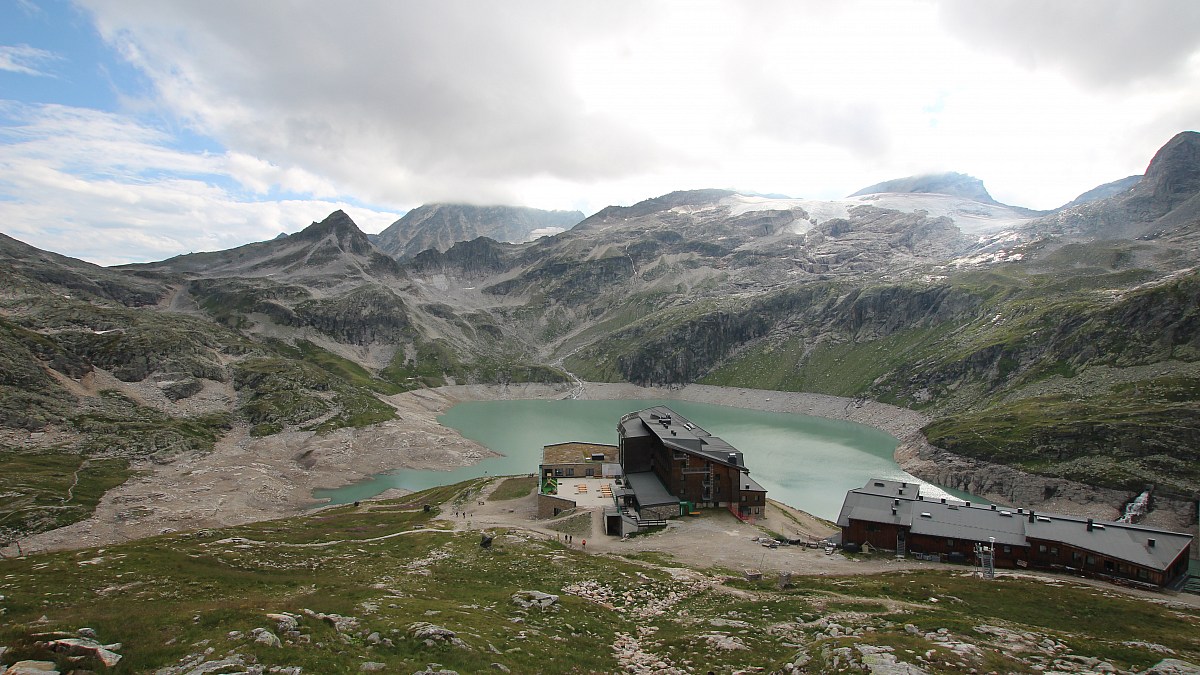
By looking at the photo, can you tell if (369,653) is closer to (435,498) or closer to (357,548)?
(357,548)

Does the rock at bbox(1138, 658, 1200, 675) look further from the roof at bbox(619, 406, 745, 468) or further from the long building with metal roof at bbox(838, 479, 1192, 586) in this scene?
the roof at bbox(619, 406, 745, 468)

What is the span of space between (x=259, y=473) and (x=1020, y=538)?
10906cm

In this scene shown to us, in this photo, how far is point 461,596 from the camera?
99.4 ft

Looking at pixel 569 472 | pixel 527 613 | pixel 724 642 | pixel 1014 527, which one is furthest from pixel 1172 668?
pixel 569 472

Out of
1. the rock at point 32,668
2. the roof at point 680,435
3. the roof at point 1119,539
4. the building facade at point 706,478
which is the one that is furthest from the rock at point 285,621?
the roof at point 1119,539

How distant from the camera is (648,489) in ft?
201

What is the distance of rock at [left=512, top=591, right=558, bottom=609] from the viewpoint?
27.6m

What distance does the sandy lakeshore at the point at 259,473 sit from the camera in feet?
236

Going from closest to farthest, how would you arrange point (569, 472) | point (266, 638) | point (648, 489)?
point (266, 638)
point (648, 489)
point (569, 472)

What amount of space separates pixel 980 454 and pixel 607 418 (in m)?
102

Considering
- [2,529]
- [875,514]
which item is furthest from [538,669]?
[2,529]

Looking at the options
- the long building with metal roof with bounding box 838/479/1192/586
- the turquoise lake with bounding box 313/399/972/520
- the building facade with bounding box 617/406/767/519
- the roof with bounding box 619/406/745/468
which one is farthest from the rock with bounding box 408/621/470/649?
the turquoise lake with bounding box 313/399/972/520

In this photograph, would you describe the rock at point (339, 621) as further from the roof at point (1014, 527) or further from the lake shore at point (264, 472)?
the lake shore at point (264, 472)

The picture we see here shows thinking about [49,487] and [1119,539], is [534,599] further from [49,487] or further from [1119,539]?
[49,487]
